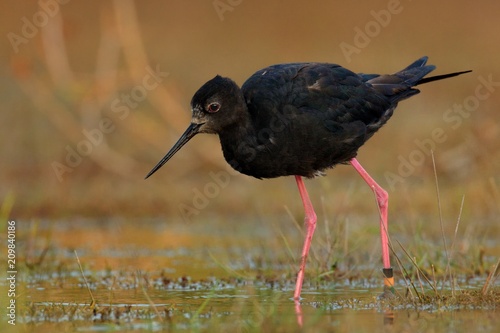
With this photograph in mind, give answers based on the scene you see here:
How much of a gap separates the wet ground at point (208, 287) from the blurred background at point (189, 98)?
0.69 meters

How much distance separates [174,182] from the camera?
12.6m

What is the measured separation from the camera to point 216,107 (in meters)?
7.29

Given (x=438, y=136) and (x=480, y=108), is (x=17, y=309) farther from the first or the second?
(x=480, y=108)

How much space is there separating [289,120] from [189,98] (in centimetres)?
881

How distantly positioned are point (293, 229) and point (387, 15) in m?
9.98

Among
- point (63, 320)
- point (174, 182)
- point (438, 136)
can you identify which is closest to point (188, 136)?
point (63, 320)

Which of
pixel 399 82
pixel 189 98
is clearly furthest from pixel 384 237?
pixel 189 98

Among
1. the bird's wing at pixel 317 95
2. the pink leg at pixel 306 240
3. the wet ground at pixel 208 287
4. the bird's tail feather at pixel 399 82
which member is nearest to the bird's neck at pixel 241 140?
the bird's wing at pixel 317 95

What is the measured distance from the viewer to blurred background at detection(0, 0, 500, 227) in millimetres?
11445

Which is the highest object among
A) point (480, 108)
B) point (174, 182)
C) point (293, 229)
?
point (480, 108)

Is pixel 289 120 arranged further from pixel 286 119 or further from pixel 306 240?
pixel 306 240

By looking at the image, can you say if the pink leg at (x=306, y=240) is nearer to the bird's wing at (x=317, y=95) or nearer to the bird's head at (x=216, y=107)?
the bird's wing at (x=317, y=95)

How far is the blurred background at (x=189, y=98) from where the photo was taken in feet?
37.6

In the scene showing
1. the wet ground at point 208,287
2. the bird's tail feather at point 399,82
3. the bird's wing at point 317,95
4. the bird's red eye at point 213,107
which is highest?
the bird's tail feather at point 399,82
